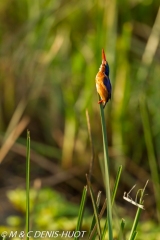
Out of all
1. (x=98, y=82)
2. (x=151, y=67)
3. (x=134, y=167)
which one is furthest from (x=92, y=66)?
(x=98, y=82)

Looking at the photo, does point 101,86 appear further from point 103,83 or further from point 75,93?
point 75,93

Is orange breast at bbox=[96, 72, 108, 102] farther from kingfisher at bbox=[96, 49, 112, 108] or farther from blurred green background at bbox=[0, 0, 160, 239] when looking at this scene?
blurred green background at bbox=[0, 0, 160, 239]

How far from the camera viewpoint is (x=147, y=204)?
5.34 feet

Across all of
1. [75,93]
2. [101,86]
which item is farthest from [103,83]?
[75,93]

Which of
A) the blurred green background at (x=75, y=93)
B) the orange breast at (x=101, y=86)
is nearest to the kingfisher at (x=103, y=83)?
the orange breast at (x=101, y=86)

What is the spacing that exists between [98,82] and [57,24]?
1.46 metres

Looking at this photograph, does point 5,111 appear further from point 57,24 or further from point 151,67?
point 151,67

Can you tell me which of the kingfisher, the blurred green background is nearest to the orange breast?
the kingfisher

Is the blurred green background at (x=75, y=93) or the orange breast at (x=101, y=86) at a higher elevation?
the blurred green background at (x=75, y=93)

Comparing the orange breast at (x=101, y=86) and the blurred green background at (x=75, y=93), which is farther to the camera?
the blurred green background at (x=75, y=93)

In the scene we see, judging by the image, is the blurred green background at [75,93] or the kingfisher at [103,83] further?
the blurred green background at [75,93]

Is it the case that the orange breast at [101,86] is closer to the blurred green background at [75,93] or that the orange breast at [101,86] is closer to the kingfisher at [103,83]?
the kingfisher at [103,83]

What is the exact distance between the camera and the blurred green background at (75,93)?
67.9 inches

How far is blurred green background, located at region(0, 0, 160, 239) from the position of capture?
5.66 ft
